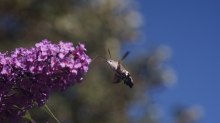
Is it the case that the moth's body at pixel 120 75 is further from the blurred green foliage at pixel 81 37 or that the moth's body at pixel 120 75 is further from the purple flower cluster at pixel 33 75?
the blurred green foliage at pixel 81 37

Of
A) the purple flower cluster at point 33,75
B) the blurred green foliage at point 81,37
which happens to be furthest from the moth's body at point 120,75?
the blurred green foliage at point 81,37

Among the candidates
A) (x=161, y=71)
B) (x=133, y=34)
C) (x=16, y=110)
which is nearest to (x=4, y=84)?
(x=16, y=110)

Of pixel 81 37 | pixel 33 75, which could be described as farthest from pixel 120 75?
pixel 81 37

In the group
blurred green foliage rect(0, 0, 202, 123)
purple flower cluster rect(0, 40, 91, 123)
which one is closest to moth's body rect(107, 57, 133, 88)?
purple flower cluster rect(0, 40, 91, 123)

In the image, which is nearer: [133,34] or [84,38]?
[84,38]

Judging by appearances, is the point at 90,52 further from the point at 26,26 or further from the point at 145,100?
the point at 145,100

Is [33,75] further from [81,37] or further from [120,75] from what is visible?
[81,37]
